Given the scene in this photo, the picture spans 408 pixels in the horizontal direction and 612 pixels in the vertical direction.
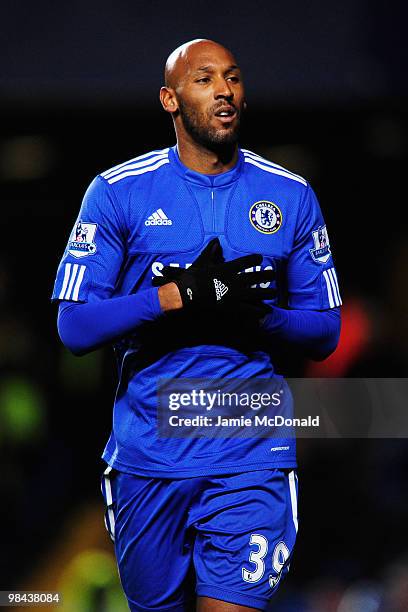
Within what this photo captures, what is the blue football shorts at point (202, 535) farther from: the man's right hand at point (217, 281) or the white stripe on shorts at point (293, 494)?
the man's right hand at point (217, 281)

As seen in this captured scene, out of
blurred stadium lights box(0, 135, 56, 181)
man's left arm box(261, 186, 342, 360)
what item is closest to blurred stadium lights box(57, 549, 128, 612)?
blurred stadium lights box(0, 135, 56, 181)

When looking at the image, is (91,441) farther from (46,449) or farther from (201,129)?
(201,129)

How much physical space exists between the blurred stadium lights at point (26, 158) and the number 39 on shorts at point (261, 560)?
2322 mm

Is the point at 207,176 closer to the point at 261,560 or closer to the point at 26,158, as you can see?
the point at 261,560

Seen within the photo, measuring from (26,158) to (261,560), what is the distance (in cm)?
239

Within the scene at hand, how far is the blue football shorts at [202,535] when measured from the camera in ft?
8.91

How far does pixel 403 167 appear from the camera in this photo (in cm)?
476

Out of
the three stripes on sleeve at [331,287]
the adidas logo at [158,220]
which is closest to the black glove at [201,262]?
the adidas logo at [158,220]

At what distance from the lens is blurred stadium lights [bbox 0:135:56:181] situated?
463cm

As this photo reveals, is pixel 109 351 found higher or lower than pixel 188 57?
lower

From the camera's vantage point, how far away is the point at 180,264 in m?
2.86

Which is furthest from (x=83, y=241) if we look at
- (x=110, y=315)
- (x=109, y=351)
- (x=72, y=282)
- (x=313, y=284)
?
(x=109, y=351)

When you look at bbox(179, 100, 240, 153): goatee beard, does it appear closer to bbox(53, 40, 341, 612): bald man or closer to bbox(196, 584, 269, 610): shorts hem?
bbox(53, 40, 341, 612): bald man

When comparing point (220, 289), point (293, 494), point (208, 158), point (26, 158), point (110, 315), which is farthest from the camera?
point (26, 158)
